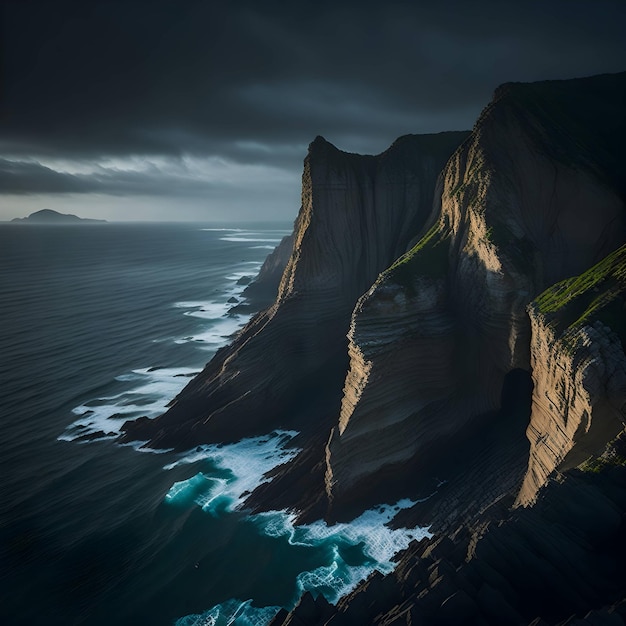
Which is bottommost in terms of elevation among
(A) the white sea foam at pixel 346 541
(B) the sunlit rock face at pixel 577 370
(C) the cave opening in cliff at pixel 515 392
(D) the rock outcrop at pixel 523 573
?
(A) the white sea foam at pixel 346 541

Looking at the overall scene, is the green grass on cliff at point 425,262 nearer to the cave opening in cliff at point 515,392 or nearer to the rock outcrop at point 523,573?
the cave opening in cliff at point 515,392

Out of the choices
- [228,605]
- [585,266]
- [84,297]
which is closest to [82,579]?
[228,605]

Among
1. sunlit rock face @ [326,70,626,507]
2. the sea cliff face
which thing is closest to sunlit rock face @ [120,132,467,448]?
the sea cliff face

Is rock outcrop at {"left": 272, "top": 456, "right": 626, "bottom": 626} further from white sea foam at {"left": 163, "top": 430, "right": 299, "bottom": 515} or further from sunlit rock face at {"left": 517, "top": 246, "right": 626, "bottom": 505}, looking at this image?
white sea foam at {"left": 163, "top": 430, "right": 299, "bottom": 515}

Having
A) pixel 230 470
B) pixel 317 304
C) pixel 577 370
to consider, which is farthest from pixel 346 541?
pixel 317 304

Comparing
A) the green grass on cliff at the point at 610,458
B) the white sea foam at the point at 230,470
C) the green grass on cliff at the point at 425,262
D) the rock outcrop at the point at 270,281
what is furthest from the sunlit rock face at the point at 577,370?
the rock outcrop at the point at 270,281

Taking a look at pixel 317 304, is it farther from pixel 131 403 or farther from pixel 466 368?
pixel 131 403
